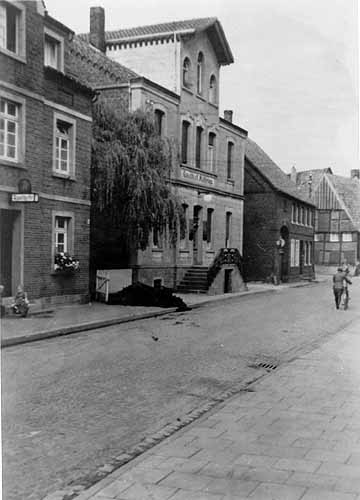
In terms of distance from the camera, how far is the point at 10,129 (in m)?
12.0

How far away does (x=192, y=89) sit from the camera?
25078mm

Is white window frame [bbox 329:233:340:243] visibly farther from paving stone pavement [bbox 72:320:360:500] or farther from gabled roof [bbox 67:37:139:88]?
paving stone pavement [bbox 72:320:360:500]

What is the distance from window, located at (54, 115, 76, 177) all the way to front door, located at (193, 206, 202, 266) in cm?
1157

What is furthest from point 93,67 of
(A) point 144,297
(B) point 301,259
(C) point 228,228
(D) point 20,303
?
(B) point 301,259

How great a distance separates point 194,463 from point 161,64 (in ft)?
60.0

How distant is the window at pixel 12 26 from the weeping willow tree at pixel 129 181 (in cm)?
756

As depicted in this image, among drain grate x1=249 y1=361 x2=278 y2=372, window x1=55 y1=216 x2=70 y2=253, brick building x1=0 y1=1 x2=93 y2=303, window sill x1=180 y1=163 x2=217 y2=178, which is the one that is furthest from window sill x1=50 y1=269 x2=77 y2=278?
window sill x1=180 y1=163 x2=217 y2=178

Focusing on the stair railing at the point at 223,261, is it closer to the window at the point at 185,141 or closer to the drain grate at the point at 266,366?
the window at the point at 185,141

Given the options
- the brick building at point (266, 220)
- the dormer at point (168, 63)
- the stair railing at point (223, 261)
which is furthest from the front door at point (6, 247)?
the brick building at point (266, 220)

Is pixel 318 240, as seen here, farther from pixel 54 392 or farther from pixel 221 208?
pixel 54 392

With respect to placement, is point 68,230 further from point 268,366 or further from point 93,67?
point 268,366

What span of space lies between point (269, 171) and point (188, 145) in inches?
486

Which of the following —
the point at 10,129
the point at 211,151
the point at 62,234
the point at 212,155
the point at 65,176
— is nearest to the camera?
the point at 10,129

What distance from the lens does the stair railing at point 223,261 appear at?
85.6 ft
